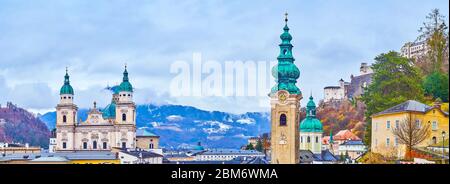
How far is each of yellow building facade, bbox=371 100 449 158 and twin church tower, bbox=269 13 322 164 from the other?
950mm

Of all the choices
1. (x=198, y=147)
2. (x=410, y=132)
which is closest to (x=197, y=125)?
(x=198, y=147)

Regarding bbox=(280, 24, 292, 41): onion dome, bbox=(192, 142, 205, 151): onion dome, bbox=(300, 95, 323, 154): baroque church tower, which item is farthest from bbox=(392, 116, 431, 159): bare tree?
A: bbox=(300, 95, 323, 154): baroque church tower

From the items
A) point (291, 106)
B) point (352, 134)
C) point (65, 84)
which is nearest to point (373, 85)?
point (352, 134)

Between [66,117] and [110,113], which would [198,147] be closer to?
[66,117]

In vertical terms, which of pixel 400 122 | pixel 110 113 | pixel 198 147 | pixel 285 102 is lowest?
pixel 198 147

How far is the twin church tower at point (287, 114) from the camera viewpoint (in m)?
7.14

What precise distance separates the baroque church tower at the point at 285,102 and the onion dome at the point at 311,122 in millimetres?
180

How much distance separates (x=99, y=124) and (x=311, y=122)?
2.98 meters

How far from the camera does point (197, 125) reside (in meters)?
7.25

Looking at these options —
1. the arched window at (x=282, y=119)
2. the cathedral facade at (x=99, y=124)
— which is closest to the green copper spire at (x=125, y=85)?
the cathedral facade at (x=99, y=124)

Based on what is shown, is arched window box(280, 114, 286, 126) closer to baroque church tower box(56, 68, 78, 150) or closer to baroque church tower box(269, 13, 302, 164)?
baroque church tower box(269, 13, 302, 164)
